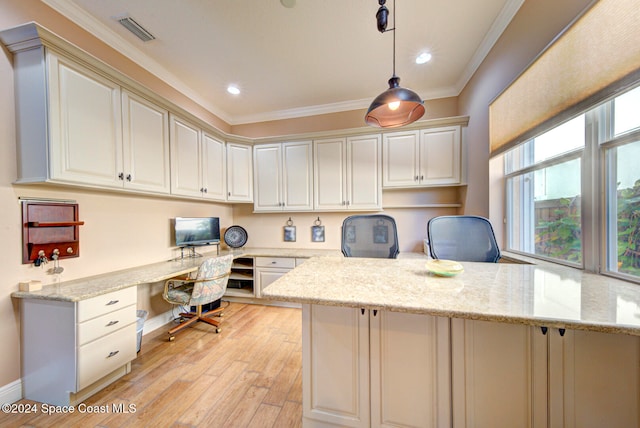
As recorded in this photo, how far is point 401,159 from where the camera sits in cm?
304

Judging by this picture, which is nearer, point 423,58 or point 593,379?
point 593,379

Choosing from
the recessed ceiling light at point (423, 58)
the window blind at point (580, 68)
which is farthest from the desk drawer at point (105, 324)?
the recessed ceiling light at point (423, 58)

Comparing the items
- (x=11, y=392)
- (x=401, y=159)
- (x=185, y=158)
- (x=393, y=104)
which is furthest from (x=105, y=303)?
(x=401, y=159)

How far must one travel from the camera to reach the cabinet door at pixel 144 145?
199 cm

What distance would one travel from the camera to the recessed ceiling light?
2.36 m

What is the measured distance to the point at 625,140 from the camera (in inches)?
47.6

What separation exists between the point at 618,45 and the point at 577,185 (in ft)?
2.63

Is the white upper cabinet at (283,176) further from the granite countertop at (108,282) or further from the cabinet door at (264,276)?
the granite countertop at (108,282)

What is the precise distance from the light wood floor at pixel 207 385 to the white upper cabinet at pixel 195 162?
63.7 inches

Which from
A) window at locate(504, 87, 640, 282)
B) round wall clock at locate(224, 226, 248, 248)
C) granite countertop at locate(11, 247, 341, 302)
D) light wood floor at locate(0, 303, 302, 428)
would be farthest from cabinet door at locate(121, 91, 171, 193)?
window at locate(504, 87, 640, 282)

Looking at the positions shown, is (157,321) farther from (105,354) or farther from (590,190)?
(590,190)

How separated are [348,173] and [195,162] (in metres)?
2.00

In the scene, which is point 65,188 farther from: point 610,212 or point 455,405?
point 610,212

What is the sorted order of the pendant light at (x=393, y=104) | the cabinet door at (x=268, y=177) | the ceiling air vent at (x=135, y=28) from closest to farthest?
the pendant light at (x=393, y=104), the ceiling air vent at (x=135, y=28), the cabinet door at (x=268, y=177)
